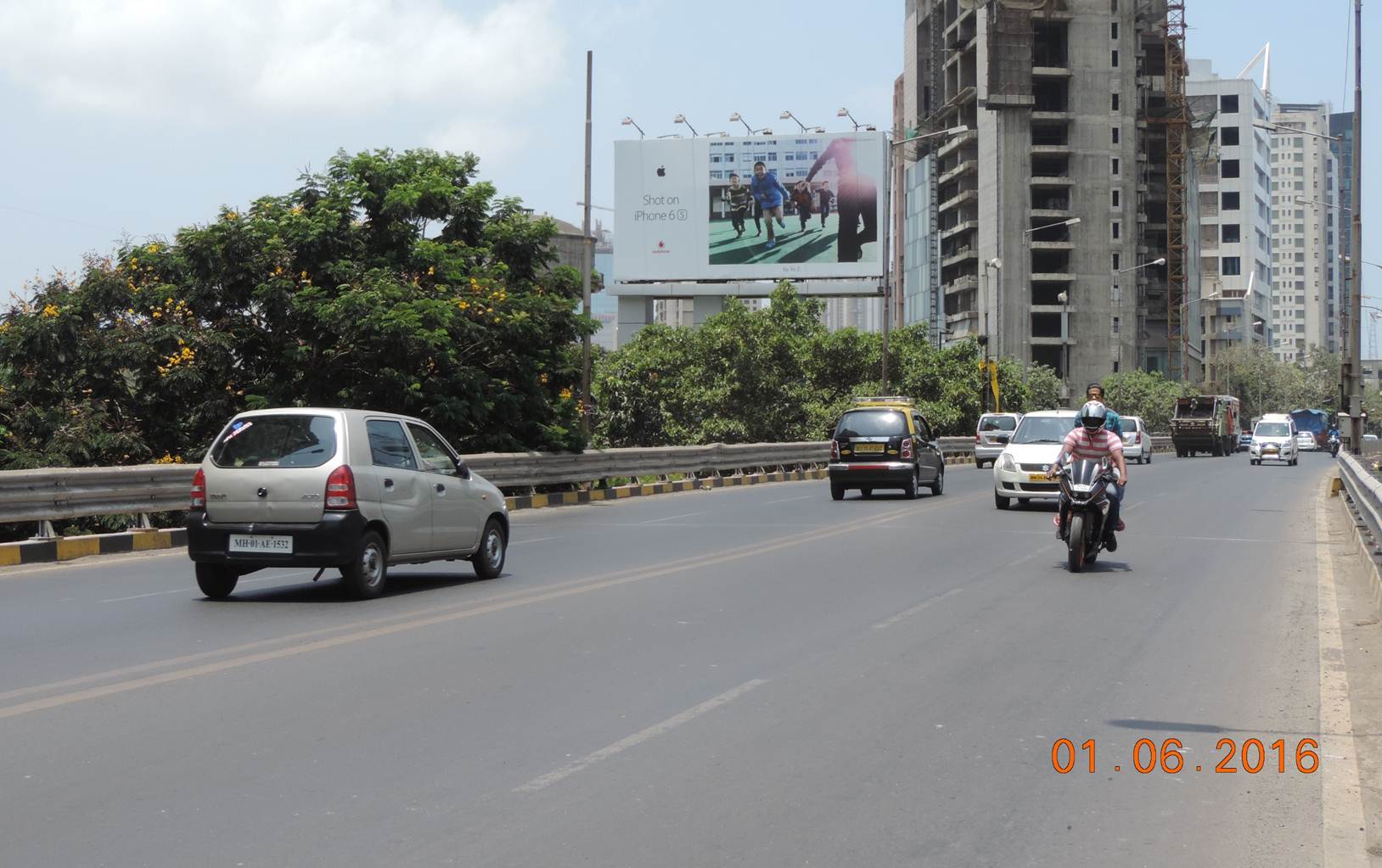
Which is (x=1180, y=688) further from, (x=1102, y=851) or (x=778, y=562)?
(x=778, y=562)

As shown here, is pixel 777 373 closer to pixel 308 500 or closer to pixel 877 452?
pixel 877 452

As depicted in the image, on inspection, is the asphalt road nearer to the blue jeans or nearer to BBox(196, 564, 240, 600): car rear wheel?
BBox(196, 564, 240, 600): car rear wheel

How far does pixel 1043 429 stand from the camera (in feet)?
80.1

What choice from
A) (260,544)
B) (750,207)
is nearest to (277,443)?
(260,544)

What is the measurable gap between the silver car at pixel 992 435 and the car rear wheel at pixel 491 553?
35.9m

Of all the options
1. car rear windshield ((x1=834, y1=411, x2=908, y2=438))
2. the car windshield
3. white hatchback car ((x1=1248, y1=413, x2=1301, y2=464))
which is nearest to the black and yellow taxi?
car rear windshield ((x1=834, y1=411, x2=908, y2=438))

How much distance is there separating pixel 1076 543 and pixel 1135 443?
3741 cm

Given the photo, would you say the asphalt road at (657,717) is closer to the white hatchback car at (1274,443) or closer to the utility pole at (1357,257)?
the utility pole at (1357,257)

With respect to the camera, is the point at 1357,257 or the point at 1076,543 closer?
the point at 1076,543

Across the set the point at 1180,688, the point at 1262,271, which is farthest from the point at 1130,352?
the point at 1180,688

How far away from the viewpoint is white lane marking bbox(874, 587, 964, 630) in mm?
10531

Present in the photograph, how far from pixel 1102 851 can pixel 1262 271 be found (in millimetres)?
163713

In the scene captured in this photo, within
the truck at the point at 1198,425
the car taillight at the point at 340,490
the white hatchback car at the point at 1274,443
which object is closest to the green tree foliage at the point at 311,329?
the car taillight at the point at 340,490

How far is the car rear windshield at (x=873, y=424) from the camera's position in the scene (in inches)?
1105
